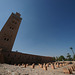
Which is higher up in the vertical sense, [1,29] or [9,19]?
[9,19]

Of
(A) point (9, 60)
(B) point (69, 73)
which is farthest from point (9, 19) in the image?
(B) point (69, 73)

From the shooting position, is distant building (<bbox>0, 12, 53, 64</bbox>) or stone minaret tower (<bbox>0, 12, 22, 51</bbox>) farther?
stone minaret tower (<bbox>0, 12, 22, 51</bbox>)

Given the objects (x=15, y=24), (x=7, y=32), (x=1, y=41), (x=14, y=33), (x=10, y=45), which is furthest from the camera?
(x=15, y=24)

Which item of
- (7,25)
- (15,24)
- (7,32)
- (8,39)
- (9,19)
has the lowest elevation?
(8,39)

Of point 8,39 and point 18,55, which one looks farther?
point 8,39

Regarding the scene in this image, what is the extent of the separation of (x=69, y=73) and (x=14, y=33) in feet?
72.3

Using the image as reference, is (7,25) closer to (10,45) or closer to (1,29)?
(1,29)

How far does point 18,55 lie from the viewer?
16.9 m

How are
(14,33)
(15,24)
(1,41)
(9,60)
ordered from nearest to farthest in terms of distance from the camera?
(9,60)
(1,41)
(14,33)
(15,24)

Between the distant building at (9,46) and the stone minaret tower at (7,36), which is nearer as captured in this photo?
the distant building at (9,46)

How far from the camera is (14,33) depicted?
2042 centimetres

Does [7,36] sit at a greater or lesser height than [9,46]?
greater

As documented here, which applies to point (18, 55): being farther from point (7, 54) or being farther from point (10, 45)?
point (10, 45)

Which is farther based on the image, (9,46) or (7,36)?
(7,36)
